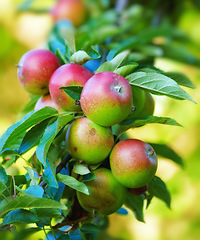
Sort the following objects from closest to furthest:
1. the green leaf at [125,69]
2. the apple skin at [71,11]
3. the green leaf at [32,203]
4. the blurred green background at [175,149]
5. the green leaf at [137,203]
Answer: the green leaf at [32,203], the green leaf at [125,69], the green leaf at [137,203], the apple skin at [71,11], the blurred green background at [175,149]

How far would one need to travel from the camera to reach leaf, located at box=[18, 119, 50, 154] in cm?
60

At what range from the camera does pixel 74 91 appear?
0.59 m

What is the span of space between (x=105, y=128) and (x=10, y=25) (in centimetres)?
147

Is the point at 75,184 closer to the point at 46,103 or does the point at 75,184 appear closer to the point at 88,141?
the point at 88,141

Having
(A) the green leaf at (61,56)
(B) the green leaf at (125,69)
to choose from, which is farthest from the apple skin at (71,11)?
(B) the green leaf at (125,69)

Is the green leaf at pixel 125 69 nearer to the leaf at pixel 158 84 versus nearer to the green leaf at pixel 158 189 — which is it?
the leaf at pixel 158 84

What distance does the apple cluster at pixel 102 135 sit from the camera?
557 mm

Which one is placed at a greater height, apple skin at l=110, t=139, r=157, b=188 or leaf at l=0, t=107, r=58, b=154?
leaf at l=0, t=107, r=58, b=154

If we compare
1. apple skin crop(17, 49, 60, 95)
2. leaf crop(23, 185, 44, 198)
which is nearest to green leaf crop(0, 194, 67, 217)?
leaf crop(23, 185, 44, 198)

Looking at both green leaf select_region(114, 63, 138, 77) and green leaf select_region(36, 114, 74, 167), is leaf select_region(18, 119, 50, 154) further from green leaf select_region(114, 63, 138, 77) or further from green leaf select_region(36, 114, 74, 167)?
green leaf select_region(114, 63, 138, 77)

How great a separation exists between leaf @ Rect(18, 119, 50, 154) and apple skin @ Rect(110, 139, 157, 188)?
0.14 meters

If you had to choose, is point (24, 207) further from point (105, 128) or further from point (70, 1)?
point (70, 1)

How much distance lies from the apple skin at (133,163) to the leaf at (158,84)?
0.10 meters

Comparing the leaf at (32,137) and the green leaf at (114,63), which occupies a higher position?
the green leaf at (114,63)
